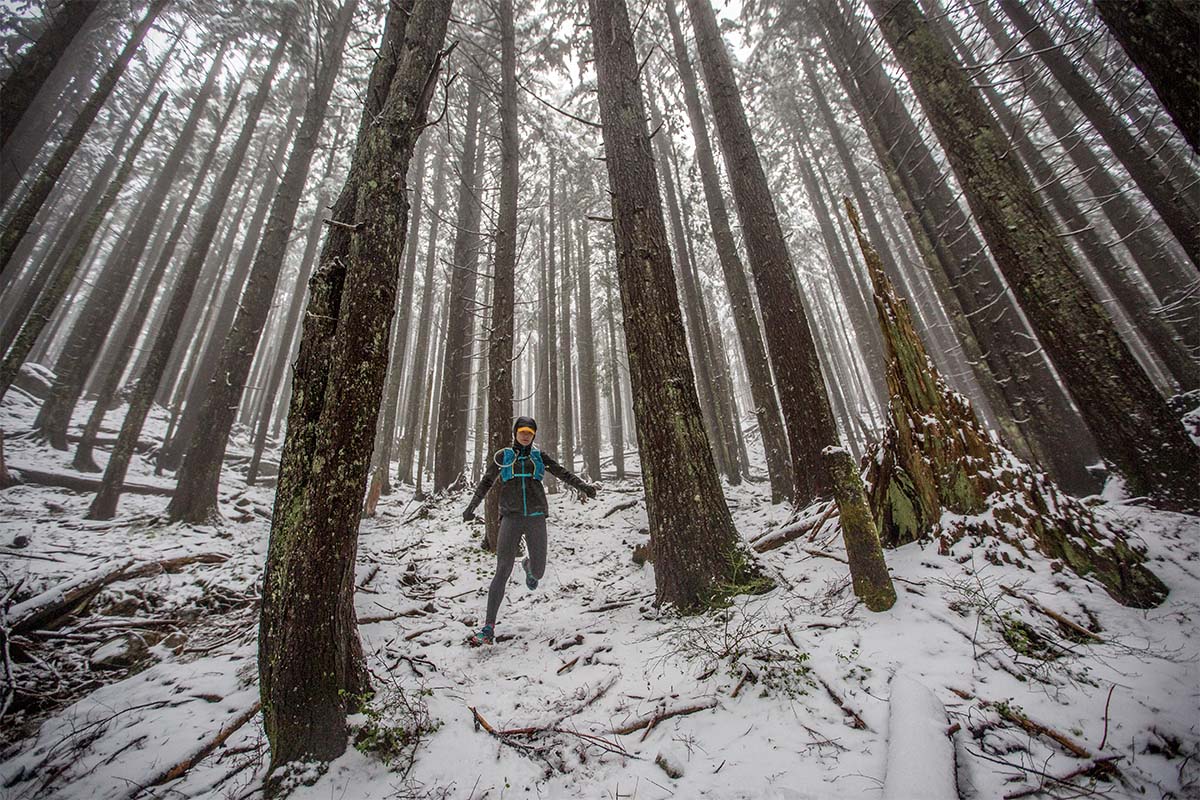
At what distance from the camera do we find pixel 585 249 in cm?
1841

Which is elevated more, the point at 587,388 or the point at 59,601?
the point at 587,388

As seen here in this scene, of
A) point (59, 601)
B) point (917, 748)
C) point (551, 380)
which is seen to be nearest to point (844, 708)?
point (917, 748)

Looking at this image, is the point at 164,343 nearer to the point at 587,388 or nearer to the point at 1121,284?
the point at 587,388

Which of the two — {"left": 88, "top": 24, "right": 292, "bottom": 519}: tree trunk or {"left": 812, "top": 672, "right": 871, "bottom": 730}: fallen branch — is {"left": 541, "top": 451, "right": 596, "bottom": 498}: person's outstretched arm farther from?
{"left": 88, "top": 24, "right": 292, "bottom": 519}: tree trunk

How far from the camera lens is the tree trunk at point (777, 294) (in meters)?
5.21

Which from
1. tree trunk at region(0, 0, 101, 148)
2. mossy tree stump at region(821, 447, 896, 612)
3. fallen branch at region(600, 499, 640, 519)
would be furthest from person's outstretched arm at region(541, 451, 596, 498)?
tree trunk at region(0, 0, 101, 148)

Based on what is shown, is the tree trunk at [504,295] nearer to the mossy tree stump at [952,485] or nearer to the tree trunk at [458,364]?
the tree trunk at [458,364]

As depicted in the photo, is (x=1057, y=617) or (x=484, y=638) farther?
(x=484, y=638)

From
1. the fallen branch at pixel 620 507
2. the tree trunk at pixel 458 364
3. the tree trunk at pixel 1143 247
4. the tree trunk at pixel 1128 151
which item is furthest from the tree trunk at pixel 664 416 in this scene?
the tree trunk at pixel 1143 247

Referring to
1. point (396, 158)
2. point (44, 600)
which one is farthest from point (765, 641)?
point (44, 600)

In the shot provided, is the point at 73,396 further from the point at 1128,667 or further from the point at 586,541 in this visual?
the point at 1128,667

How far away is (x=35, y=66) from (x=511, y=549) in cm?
975

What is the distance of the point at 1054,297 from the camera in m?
3.99

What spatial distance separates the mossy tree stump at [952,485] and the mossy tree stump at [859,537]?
955 mm
